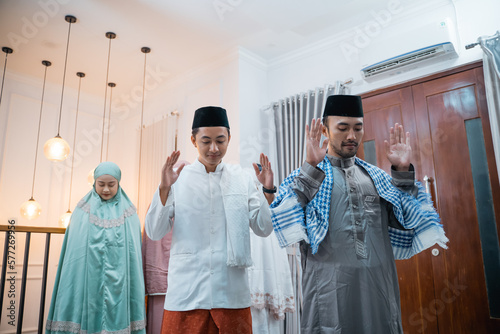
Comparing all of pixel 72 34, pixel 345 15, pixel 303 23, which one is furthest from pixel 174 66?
A: pixel 345 15

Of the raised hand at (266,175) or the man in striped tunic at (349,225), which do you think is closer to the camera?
the man in striped tunic at (349,225)

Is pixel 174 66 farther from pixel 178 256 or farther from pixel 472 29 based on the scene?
pixel 178 256

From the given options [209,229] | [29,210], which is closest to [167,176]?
[209,229]

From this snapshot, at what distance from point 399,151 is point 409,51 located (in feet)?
6.72

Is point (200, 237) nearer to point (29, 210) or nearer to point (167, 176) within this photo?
point (167, 176)

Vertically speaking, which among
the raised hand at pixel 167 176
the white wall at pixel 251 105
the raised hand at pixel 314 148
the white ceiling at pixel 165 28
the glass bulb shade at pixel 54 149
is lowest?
the raised hand at pixel 167 176

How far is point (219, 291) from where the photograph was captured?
1604 millimetres

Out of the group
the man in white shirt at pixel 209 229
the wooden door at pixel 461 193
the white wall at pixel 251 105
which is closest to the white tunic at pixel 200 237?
the man in white shirt at pixel 209 229

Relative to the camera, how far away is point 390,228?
1.73m

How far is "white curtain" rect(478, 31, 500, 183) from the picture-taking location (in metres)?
2.86

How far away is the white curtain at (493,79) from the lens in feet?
9.37

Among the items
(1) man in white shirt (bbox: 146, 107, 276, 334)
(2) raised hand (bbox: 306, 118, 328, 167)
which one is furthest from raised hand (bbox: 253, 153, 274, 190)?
(2) raised hand (bbox: 306, 118, 328, 167)

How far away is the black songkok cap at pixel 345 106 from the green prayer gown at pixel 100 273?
1759 millimetres

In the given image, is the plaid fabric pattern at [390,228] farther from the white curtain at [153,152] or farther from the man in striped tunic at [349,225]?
the white curtain at [153,152]
